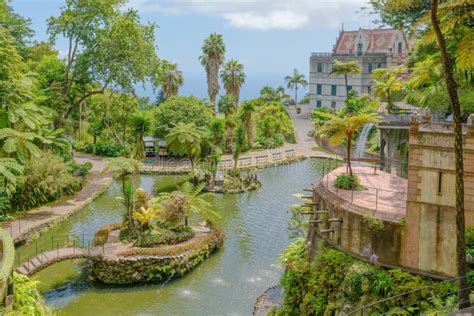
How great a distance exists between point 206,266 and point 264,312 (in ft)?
16.1

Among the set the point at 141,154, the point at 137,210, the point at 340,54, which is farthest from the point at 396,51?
the point at 137,210

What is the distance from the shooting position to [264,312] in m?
18.4

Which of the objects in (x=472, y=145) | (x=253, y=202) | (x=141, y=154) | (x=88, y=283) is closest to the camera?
(x=472, y=145)

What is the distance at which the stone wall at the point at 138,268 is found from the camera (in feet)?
68.5

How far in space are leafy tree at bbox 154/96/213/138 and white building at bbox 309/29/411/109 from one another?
29.3m

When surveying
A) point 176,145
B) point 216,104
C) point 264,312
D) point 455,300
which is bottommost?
point 264,312

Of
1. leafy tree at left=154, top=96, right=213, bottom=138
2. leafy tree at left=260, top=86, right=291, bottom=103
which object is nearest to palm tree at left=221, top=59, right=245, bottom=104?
leafy tree at left=260, top=86, right=291, bottom=103

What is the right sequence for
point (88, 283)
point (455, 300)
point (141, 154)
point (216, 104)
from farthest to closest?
point (216, 104) → point (141, 154) → point (88, 283) → point (455, 300)

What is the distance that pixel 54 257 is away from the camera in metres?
20.7

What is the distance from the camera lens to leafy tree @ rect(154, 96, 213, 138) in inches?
1738

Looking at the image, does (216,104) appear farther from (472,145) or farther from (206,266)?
(472,145)

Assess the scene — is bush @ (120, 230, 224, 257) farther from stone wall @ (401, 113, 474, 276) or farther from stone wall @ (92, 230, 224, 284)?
stone wall @ (401, 113, 474, 276)

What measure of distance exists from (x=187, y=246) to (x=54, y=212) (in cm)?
1090

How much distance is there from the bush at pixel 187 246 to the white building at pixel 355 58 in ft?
155
